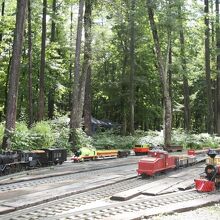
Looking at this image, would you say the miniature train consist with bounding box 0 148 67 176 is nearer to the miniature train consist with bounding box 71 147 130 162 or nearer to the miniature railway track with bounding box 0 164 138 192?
the miniature train consist with bounding box 71 147 130 162

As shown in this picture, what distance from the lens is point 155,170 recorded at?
1556cm

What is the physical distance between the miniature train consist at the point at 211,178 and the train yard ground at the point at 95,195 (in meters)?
0.24

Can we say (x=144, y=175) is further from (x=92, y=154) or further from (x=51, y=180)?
(x=92, y=154)

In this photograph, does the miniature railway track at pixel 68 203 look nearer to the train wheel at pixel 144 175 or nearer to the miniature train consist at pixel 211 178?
the train wheel at pixel 144 175

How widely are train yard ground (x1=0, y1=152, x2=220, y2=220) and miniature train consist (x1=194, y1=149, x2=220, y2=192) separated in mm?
238

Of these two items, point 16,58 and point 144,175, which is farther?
point 16,58

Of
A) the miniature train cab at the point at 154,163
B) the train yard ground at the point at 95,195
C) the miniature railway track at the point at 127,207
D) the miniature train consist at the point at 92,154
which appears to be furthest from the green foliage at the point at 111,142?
the miniature railway track at the point at 127,207

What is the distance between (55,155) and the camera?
18.8 meters

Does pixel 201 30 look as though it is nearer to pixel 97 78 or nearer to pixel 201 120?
pixel 97 78

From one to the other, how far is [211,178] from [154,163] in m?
2.97

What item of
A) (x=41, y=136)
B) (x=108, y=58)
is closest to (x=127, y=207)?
(x=41, y=136)

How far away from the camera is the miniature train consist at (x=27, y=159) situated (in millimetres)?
15844

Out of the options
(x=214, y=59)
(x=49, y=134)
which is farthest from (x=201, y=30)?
(x=49, y=134)

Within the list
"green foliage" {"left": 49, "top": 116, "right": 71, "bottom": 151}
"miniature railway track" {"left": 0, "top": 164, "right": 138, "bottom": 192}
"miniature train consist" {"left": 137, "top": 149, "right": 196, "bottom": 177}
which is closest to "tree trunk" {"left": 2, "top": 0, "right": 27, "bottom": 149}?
"green foliage" {"left": 49, "top": 116, "right": 71, "bottom": 151}
